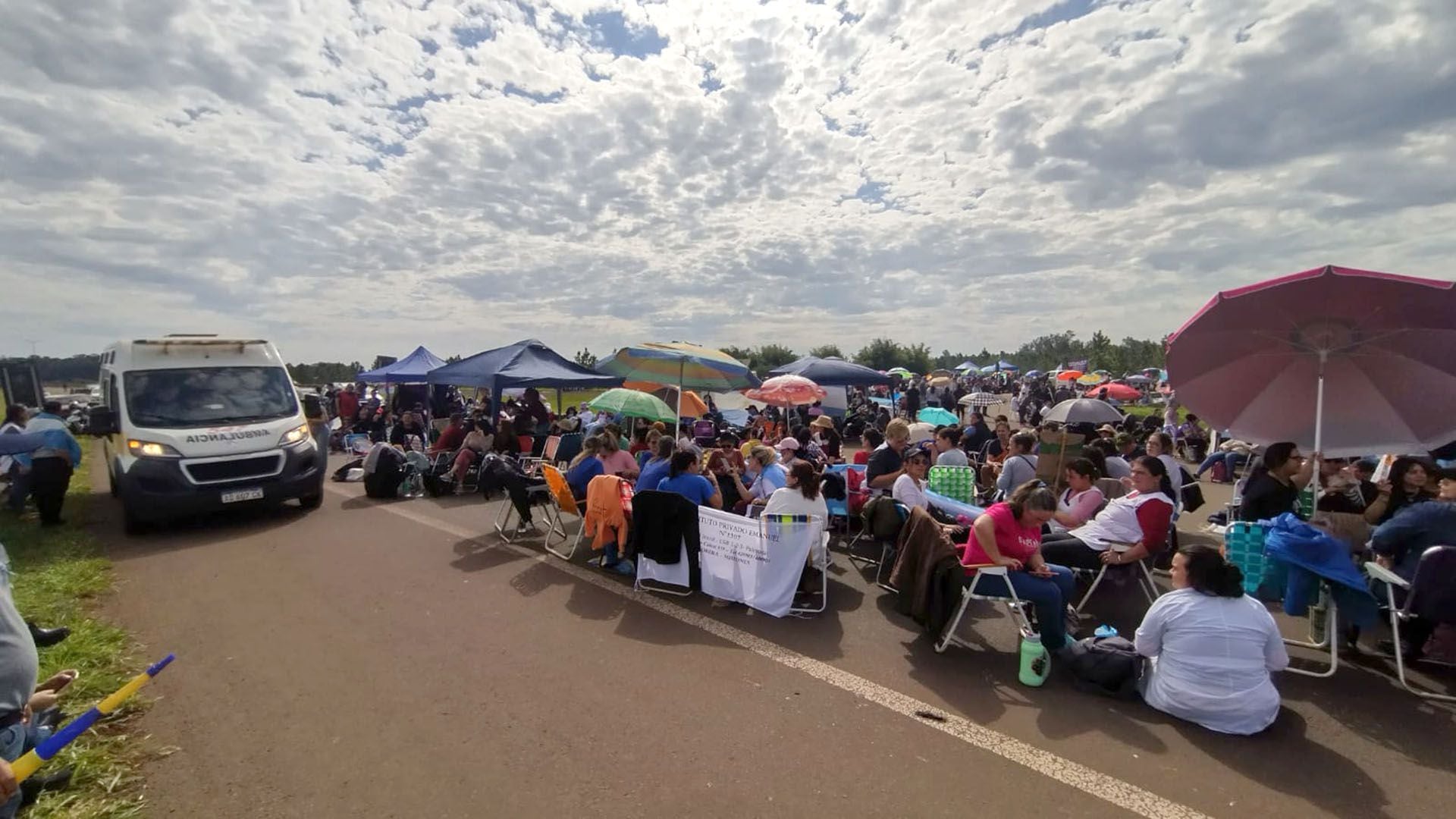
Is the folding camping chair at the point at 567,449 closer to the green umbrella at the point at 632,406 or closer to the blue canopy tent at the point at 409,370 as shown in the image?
the green umbrella at the point at 632,406

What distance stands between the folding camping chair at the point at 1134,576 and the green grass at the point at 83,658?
598cm

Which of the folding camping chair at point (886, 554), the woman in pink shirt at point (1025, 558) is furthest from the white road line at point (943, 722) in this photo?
the folding camping chair at point (886, 554)

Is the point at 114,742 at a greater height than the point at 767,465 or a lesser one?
lesser

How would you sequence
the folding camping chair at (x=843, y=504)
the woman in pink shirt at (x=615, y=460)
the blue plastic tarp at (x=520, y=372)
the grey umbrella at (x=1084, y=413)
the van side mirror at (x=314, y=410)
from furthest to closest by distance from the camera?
the blue plastic tarp at (x=520, y=372)
the van side mirror at (x=314, y=410)
the grey umbrella at (x=1084, y=413)
the woman in pink shirt at (x=615, y=460)
the folding camping chair at (x=843, y=504)

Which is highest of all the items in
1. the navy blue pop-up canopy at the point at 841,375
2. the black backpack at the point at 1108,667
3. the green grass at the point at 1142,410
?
the navy blue pop-up canopy at the point at 841,375

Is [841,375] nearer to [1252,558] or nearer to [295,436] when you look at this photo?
[1252,558]

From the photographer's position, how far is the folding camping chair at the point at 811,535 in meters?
4.98

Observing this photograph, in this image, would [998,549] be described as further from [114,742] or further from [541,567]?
[114,742]

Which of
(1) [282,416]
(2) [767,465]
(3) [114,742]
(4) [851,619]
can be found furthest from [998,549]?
(1) [282,416]

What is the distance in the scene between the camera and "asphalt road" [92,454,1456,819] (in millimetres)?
2848

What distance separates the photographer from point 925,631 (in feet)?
15.5

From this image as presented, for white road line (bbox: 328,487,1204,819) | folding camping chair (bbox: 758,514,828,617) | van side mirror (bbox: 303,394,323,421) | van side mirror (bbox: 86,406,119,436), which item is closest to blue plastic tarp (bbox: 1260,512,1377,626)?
white road line (bbox: 328,487,1204,819)

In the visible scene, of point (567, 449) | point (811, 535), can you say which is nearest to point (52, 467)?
point (567, 449)

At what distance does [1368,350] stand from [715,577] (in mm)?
5732
